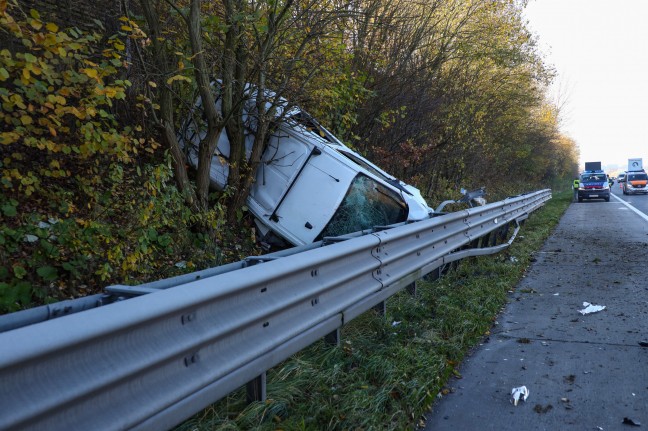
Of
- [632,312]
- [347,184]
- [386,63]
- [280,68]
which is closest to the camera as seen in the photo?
[632,312]

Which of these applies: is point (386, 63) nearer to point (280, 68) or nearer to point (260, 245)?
point (280, 68)

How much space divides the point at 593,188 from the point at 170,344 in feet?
121

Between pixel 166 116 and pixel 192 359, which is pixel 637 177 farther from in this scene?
pixel 192 359

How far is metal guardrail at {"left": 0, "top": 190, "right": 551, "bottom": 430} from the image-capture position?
1856 millimetres

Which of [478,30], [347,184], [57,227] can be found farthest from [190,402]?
[478,30]

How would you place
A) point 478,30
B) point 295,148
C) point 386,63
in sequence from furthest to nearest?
point 478,30
point 386,63
point 295,148

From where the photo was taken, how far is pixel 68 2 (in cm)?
779

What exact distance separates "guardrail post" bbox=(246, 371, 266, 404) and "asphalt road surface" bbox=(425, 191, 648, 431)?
103 cm

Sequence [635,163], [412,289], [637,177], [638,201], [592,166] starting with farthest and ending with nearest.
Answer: [635,163] → [592,166] → [637,177] → [638,201] → [412,289]

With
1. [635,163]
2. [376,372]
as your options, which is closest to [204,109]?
[376,372]

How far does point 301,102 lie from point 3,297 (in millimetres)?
4948

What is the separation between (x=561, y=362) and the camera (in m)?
4.57

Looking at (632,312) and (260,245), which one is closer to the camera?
(632,312)

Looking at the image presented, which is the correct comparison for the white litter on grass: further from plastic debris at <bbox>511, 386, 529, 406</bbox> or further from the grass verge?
plastic debris at <bbox>511, 386, 529, 406</bbox>
